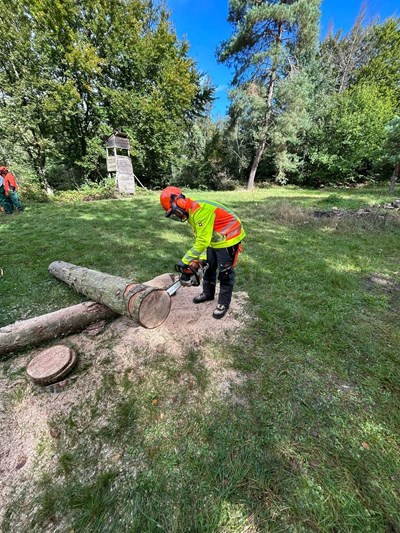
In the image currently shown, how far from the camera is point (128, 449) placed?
1.84m

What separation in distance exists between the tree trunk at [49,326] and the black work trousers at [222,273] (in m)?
1.44

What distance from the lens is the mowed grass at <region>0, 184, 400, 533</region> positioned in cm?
149

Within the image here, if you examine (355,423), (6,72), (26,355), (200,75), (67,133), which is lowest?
(26,355)

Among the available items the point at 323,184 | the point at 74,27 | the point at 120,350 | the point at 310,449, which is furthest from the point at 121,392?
the point at 323,184

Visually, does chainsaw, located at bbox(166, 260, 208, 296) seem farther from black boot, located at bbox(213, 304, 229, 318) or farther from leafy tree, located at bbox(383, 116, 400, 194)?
leafy tree, located at bbox(383, 116, 400, 194)

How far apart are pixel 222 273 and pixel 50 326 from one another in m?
2.16

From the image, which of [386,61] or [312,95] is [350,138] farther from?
[386,61]

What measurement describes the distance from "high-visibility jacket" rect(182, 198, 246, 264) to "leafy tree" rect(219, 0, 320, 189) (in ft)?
61.7

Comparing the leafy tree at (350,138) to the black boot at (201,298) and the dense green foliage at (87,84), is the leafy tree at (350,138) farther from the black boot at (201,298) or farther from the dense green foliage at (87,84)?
the black boot at (201,298)

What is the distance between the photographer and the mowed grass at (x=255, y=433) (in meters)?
1.49

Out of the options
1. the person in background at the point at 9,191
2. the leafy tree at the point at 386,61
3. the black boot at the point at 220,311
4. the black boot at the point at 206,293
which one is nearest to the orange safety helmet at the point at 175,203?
the black boot at the point at 206,293

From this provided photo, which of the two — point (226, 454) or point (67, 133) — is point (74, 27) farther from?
point (226, 454)

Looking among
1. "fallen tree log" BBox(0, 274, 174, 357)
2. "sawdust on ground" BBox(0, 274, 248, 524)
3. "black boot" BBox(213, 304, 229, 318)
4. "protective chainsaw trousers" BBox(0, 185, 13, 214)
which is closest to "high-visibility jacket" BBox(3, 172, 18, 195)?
"protective chainsaw trousers" BBox(0, 185, 13, 214)

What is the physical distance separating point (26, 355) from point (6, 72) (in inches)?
775
